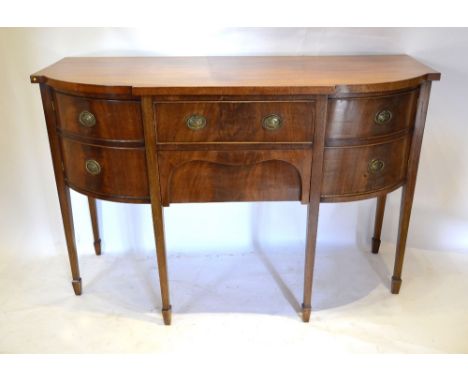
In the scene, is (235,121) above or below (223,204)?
above

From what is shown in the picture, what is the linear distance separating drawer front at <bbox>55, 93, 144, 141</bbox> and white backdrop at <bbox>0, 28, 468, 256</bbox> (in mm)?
480

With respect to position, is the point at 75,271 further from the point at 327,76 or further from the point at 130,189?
the point at 327,76

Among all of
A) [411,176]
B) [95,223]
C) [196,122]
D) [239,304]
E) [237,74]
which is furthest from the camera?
[95,223]

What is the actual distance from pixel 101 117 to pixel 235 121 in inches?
16.7

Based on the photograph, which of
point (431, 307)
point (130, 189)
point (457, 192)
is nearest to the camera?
point (130, 189)

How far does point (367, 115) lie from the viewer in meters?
1.40

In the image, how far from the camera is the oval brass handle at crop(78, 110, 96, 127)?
141 cm

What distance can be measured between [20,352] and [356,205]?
1521 mm

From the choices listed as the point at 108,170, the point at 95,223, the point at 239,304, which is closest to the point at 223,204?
the point at 239,304

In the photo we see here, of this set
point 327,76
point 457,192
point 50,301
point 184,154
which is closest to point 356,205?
point 457,192

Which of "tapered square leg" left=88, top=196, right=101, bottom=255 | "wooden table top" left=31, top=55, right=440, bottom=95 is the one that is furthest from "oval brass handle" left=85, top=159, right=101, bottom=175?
"tapered square leg" left=88, top=196, right=101, bottom=255

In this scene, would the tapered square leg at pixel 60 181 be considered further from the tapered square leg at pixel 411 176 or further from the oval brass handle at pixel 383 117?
the tapered square leg at pixel 411 176

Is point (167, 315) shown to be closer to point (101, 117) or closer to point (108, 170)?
point (108, 170)

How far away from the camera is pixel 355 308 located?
5.79 ft
